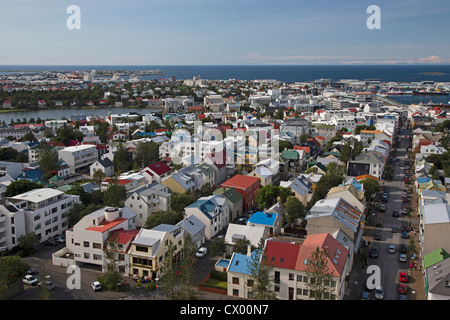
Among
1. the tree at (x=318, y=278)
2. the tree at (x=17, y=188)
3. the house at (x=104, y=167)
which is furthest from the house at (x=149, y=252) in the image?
the house at (x=104, y=167)

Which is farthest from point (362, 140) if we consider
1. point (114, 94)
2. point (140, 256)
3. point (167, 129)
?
point (114, 94)

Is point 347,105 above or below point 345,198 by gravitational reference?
above

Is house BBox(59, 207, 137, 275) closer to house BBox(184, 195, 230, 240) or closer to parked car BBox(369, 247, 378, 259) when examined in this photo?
house BBox(184, 195, 230, 240)

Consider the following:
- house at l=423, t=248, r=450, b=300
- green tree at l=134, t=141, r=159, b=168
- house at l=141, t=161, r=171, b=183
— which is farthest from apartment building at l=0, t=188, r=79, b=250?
house at l=423, t=248, r=450, b=300

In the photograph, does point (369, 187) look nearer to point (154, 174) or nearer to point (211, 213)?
point (211, 213)

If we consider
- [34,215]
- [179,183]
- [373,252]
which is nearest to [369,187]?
[373,252]

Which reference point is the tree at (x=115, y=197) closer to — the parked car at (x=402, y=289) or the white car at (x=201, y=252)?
the white car at (x=201, y=252)
